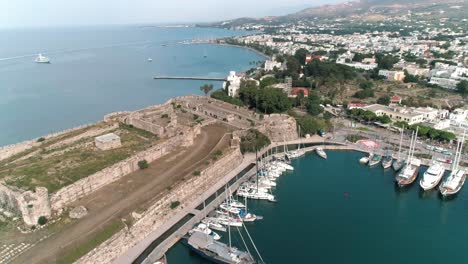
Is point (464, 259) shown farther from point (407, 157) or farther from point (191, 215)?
point (191, 215)

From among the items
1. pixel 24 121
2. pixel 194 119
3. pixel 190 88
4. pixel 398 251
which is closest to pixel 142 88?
pixel 190 88

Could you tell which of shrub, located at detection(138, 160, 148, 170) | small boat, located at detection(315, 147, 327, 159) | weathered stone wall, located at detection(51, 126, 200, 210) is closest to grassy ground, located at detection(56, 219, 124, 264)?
weathered stone wall, located at detection(51, 126, 200, 210)

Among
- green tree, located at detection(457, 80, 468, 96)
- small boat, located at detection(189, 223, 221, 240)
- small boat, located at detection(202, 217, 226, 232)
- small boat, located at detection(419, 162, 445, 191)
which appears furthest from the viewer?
green tree, located at detection(457, 80, 468, 96)

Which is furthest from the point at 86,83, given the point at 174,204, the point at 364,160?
the point at 364,160

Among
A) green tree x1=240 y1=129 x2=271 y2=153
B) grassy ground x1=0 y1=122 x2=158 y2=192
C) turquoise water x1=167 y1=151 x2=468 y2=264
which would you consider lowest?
turquoise water x1=167 y1=151 x2=468 y2=264

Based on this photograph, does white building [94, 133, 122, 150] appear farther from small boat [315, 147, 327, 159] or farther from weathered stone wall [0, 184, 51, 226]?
small boat [315, 147, 327, 159]

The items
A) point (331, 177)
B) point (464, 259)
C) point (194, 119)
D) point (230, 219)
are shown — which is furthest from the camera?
point (194, 119)

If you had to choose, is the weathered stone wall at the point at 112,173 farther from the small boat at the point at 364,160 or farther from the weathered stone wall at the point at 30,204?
the small boat at the point at 364,160
